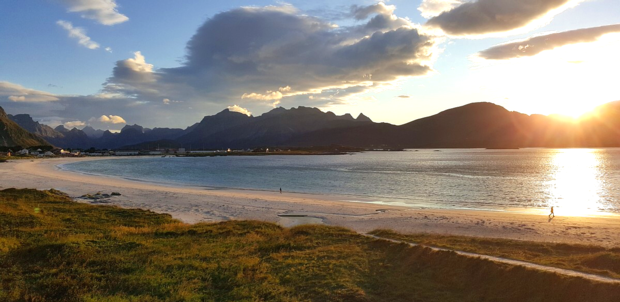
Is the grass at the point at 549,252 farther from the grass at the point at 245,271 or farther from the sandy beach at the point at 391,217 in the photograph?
the sandy beach at the point at 391,217

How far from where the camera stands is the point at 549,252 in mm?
17750

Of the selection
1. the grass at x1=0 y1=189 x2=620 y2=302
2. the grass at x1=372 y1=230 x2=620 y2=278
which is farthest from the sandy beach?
the grass at x1=0 y1=189 x2=620 y2=302

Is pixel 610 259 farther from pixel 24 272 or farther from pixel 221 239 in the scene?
pixel 24 272

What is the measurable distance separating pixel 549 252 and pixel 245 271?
15016 mm

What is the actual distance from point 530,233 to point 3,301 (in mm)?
28882

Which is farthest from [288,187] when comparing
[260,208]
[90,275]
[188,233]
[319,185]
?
[90,275]

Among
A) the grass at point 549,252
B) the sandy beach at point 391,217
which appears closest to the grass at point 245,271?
the grass at point 549,252

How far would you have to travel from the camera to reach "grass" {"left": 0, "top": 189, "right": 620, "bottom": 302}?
10820 mm

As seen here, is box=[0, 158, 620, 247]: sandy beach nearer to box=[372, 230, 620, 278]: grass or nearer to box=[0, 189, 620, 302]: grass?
box=[372, 230, 620, 278]: grass

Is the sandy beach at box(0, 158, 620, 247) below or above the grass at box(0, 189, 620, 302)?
below

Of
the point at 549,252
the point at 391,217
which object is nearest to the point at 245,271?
the point at 549,252

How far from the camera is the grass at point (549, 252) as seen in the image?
1385cm

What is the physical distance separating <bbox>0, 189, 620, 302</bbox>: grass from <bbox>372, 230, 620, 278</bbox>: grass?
2944mm

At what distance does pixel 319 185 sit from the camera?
65812 mm
